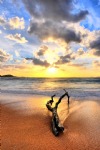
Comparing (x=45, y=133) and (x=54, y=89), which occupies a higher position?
(x=54, y=89)

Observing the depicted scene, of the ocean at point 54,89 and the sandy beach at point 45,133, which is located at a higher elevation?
the ocean at point 54,89

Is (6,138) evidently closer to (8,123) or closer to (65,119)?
(8,123)

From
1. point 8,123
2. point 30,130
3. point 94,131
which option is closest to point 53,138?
point 30,130

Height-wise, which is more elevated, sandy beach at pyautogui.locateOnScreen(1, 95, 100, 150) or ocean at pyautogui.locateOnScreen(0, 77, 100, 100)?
ocean at pyautogui.locateOnScreen(0, 77, 100, 100)

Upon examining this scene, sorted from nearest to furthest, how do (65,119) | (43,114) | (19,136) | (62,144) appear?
(62,144), (19,136), (65,119), (43,114)

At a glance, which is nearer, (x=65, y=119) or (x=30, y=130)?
(x=30, y=130)

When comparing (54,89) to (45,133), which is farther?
(54,89)

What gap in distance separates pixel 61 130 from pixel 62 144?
1.49 metres

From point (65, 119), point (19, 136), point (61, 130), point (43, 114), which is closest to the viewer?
point (19, 136)

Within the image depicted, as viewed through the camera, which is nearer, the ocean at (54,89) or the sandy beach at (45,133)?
the sandy beach at (45,133)

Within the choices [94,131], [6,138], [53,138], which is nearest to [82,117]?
[94,131]

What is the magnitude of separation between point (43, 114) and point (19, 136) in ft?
17.4

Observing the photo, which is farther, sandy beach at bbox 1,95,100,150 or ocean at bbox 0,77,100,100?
ocean at bbox 0,77,100,100

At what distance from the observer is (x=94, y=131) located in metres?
11.6
